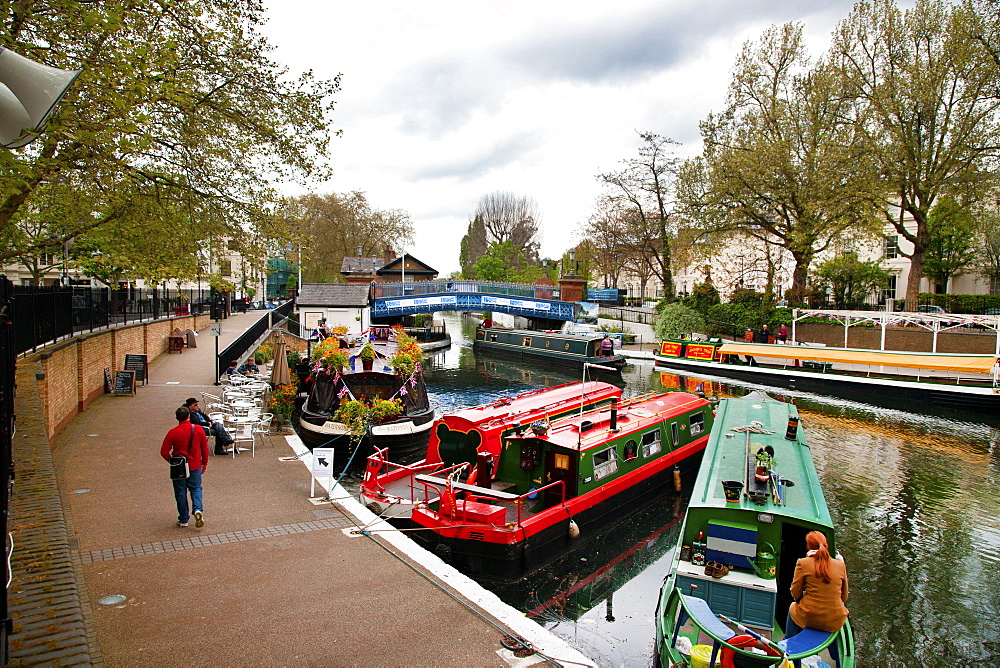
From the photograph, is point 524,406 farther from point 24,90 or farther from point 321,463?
point 24,90

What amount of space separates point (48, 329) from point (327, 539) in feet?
32.2

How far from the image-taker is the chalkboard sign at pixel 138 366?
64.5 feet

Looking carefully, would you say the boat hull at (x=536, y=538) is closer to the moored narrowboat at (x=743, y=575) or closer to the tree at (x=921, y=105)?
the moored narrowboat at (x=743, y=575)

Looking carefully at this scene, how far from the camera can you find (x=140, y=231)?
50.6 ft

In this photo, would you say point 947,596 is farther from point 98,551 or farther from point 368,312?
point 368,312

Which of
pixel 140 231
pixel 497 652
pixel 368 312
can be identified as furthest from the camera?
pixel 368 312

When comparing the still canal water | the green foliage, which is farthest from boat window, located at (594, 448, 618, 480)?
the green foliage

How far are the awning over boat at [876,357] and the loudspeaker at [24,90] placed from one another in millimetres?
34926

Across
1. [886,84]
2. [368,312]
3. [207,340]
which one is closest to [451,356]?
[368,312]

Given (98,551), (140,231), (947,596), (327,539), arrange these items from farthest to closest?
(140,231), (947,596), (327,539), (98,551)

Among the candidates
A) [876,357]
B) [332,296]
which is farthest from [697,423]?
[332,296]

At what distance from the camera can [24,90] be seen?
12.9ft

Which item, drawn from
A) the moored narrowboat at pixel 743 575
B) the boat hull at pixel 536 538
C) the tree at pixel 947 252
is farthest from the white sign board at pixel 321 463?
the tree at pixel 947 252

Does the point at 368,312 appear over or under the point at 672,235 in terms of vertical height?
under
